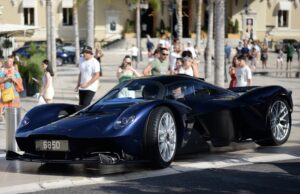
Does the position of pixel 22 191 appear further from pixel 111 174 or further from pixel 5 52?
pixel 5 52

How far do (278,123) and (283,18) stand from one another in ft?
201

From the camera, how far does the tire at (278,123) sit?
36.8 ft

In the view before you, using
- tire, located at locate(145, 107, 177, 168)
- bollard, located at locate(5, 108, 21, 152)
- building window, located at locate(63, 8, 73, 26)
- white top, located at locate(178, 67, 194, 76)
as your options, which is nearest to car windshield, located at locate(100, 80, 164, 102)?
tire, located at locate(145, 107, 177, 168)

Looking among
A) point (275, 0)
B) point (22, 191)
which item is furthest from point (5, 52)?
point (275, 0)

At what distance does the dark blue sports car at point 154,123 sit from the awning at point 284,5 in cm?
5992

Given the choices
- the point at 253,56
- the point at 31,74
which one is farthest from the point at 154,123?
the point at 253,56

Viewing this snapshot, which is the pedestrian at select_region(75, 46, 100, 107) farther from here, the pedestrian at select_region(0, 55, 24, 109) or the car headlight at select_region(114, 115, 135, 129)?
the car headlight at select_region(114, 115, 135, 129)

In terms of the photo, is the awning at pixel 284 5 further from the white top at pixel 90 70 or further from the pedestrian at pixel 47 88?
the white top at pixel 90 70

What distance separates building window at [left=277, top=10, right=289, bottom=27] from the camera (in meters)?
70.7

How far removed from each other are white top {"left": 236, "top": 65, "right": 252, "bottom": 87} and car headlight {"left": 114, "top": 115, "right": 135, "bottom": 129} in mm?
6187

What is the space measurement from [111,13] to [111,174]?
2222 inches

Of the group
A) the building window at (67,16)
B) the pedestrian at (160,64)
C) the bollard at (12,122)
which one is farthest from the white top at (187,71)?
the building window at (67,16)

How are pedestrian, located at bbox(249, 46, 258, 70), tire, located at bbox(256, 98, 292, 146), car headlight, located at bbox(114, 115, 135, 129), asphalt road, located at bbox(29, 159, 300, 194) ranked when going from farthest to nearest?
pedestrian, located at bbox(249, 46, 258, 70)
tire, located at bbox(256, 98, 292, 146)
car headlight, located at bbox(114, 115, 135, 129)
asphalt road, located at bbox(29, 159, 300, 194)

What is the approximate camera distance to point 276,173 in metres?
9.05
